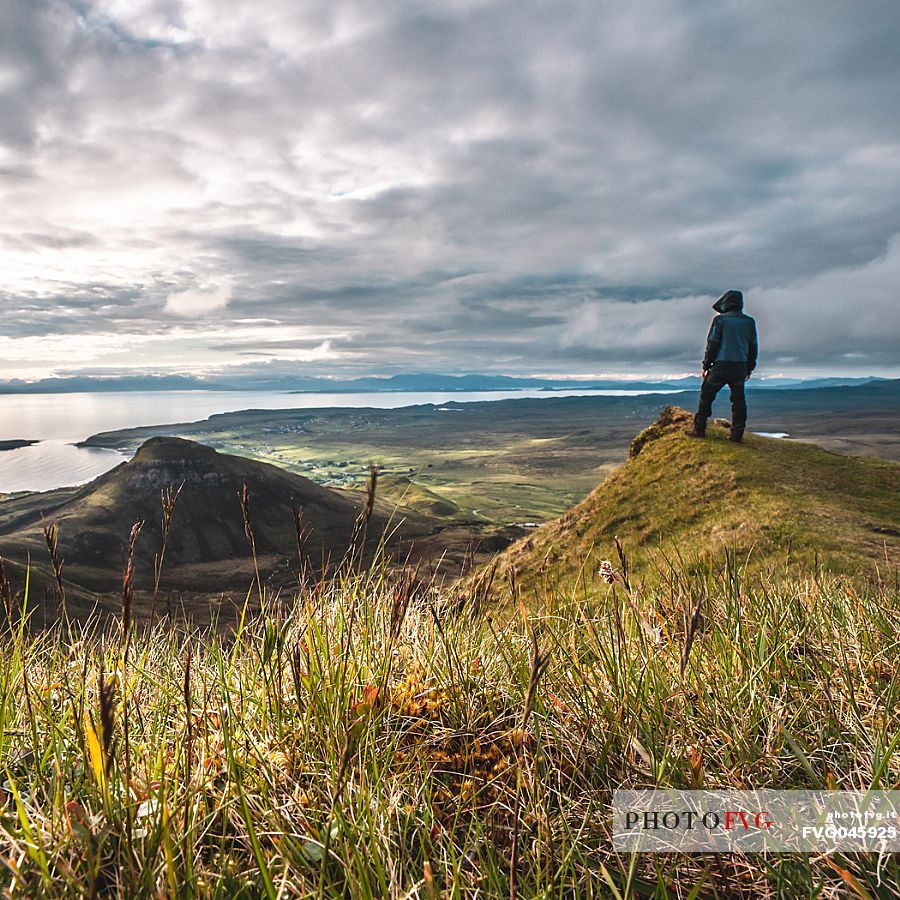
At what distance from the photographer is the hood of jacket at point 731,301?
12.9m

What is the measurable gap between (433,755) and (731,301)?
13.3 m

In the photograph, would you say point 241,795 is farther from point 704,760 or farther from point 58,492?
point 58,492

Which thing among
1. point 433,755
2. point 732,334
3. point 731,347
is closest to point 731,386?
point 731,347

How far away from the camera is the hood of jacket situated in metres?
12.9

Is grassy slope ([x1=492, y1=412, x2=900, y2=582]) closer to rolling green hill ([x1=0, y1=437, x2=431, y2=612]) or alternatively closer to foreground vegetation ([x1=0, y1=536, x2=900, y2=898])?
foreground vegetation ([x1=0, y1=536, x2=900, y2=898])

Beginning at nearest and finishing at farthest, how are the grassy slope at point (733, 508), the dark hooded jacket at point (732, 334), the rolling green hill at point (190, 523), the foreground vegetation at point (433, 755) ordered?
the foreground vegetation at point (433, 755), the grassy slope at point (733, 508), the dark hooded jacket at point (732, 334), the rolling green hill at point (190, 523)

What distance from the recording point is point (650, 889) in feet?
6.98

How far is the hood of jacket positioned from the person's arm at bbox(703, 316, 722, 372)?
0.49m

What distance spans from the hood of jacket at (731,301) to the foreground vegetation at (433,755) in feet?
35.1

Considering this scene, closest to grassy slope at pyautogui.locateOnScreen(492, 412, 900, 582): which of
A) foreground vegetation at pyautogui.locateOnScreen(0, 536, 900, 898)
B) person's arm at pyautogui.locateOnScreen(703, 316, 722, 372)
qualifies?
person's arm at pyautogui.locateOnScreen(703, 316, 722, 372)

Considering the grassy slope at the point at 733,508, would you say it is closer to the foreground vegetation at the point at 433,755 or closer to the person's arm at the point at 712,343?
the person's arm at the point at 712,343

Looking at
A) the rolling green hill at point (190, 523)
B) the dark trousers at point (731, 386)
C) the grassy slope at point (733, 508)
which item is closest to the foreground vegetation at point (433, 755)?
the grassy slope at point (733, 508)

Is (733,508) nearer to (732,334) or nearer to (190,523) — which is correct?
(732,334)

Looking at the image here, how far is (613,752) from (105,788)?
223cm
